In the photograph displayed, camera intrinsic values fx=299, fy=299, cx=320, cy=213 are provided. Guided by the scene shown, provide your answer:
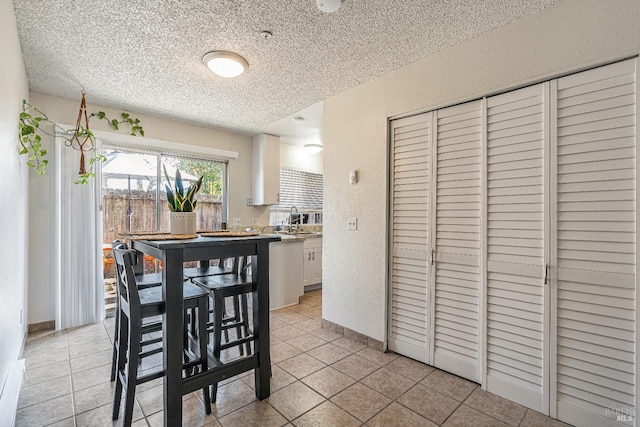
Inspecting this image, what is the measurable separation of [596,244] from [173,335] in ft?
7.62

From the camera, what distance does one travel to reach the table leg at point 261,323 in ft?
6.28

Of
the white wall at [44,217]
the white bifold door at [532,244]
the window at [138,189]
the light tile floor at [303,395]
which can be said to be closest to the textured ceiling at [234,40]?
the white wall at [44,217]

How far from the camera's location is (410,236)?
248cm

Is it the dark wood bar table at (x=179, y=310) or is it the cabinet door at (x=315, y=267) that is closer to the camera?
the dark wood bar table at (x=179, y=310)

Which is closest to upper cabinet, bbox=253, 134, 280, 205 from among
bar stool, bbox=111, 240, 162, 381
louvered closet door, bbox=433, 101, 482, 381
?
bar stool, bbox=111, 240, 162, 381

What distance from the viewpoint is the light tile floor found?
173cm

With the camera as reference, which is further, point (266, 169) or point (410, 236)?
point (266, 169)

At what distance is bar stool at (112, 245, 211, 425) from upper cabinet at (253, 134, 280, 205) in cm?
279

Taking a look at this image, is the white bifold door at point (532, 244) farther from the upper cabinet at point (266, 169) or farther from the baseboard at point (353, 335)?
the upper cabinet at point (266, 169)

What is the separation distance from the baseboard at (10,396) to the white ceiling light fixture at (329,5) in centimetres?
261

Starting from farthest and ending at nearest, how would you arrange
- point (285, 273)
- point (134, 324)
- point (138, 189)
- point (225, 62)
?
1. point (285, 273)
2. point (138, 189)
3. point (225, 62)
4. point (134, 324)

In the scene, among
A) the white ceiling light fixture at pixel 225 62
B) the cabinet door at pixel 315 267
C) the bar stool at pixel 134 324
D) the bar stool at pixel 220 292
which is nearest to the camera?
the bar stool at pixel 134 324

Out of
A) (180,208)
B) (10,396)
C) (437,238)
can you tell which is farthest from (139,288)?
(437,238)

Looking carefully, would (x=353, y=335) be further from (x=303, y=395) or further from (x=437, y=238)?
(x=437, y=238)
